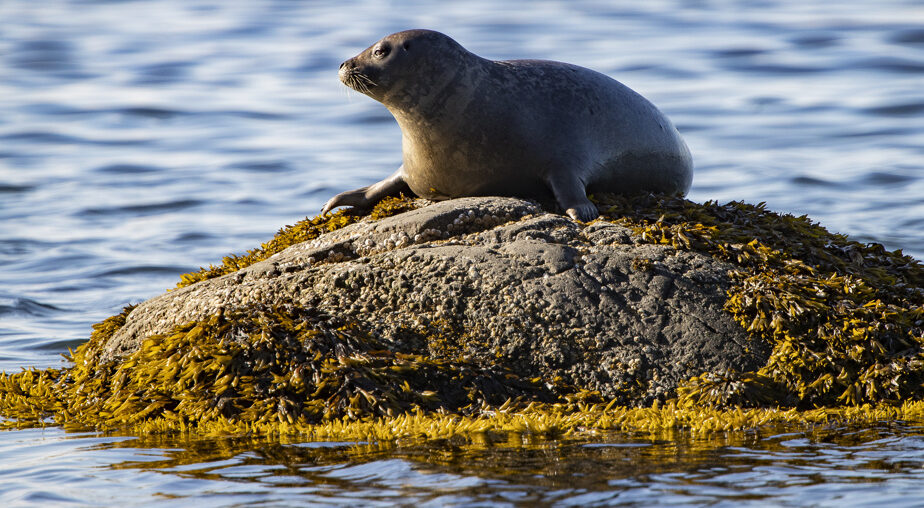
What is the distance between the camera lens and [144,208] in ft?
45.1

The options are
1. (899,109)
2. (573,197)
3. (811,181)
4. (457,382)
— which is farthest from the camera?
(899,109)

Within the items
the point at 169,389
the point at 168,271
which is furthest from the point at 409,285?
the point at 168,271

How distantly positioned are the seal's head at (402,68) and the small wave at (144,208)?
834 centimetres

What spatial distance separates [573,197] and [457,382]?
1358 mm

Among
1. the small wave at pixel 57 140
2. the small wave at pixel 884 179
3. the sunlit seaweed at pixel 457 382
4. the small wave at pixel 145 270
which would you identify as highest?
the small wave at pixel 57 140

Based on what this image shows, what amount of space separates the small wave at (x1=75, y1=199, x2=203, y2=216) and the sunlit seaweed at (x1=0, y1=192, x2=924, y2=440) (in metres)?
8.51

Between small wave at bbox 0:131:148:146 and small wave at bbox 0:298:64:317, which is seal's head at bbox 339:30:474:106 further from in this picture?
small wave at bbox 0:131:148:146

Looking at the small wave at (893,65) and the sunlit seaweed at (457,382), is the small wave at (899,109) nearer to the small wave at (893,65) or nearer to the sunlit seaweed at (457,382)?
the small wave at (893,65)

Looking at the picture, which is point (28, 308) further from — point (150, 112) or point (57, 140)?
point (150, 112)

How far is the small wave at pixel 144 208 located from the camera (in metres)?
13.5

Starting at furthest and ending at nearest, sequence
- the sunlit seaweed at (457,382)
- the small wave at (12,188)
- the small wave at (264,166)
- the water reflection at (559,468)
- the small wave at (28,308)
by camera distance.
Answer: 1. the small wave at (264,166)
2. the small wave at (12,188)
3. the small wave at (28,308)
4. the sunlit seaweed at (457,382)
5. the water reflection at (559,468)

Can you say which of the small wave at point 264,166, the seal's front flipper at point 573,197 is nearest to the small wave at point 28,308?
the seal's front flipper at point 573,197

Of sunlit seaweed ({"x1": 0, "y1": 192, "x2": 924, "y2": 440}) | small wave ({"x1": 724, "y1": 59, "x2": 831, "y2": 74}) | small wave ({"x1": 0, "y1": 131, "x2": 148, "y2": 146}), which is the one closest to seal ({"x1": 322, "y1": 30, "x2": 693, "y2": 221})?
sunlit seaweed ({"x1": 0, "y1": 192, "x2": 924, "y2": 440})

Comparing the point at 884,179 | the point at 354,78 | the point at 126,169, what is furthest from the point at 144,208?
the point at 884,179
